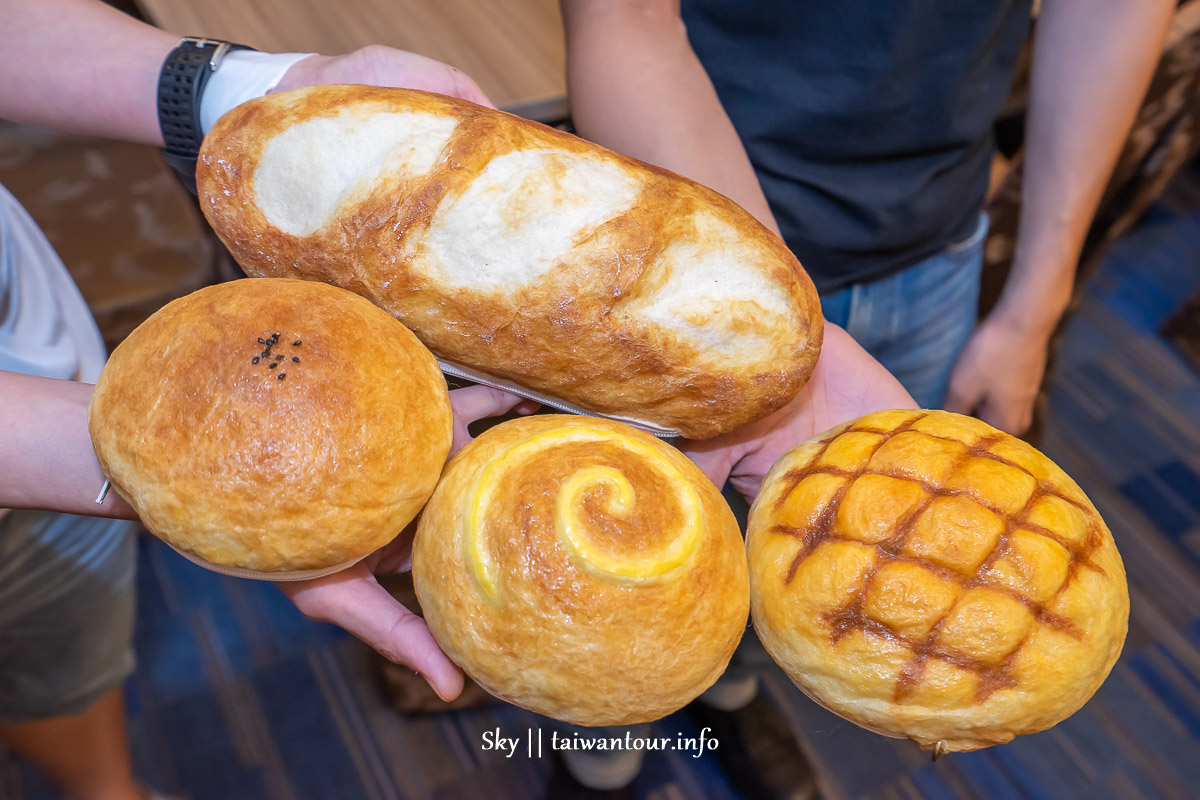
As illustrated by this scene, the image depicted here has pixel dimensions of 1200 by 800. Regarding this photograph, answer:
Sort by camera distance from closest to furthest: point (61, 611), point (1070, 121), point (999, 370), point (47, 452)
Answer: point (47, 452)
point (61, 611)
point (1070, 121)
point (999, 370)

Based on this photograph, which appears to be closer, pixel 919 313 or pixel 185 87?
pixel 185 87

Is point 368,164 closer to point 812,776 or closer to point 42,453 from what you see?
point 42,453

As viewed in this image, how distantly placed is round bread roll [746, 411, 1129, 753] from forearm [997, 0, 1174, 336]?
859 millimetres

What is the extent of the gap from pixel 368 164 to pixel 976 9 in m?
1.08

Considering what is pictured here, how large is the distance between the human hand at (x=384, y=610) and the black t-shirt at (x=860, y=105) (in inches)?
30.9

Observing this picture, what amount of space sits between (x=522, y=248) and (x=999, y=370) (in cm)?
124

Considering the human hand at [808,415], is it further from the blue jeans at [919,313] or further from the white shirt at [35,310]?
the white shirt at [35,310]

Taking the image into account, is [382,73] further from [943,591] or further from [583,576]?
[943,591]

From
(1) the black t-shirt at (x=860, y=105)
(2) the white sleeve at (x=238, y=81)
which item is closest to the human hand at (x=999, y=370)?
(1) the black t-shirt at (x=860, y=105)

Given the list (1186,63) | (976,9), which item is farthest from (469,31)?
(1186,63)

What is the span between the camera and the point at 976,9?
1384 mm

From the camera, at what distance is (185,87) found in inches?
53.9

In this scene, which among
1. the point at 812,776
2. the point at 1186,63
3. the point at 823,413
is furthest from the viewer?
the point at 1186,63

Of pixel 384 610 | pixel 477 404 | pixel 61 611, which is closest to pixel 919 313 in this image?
pixel 477 404
